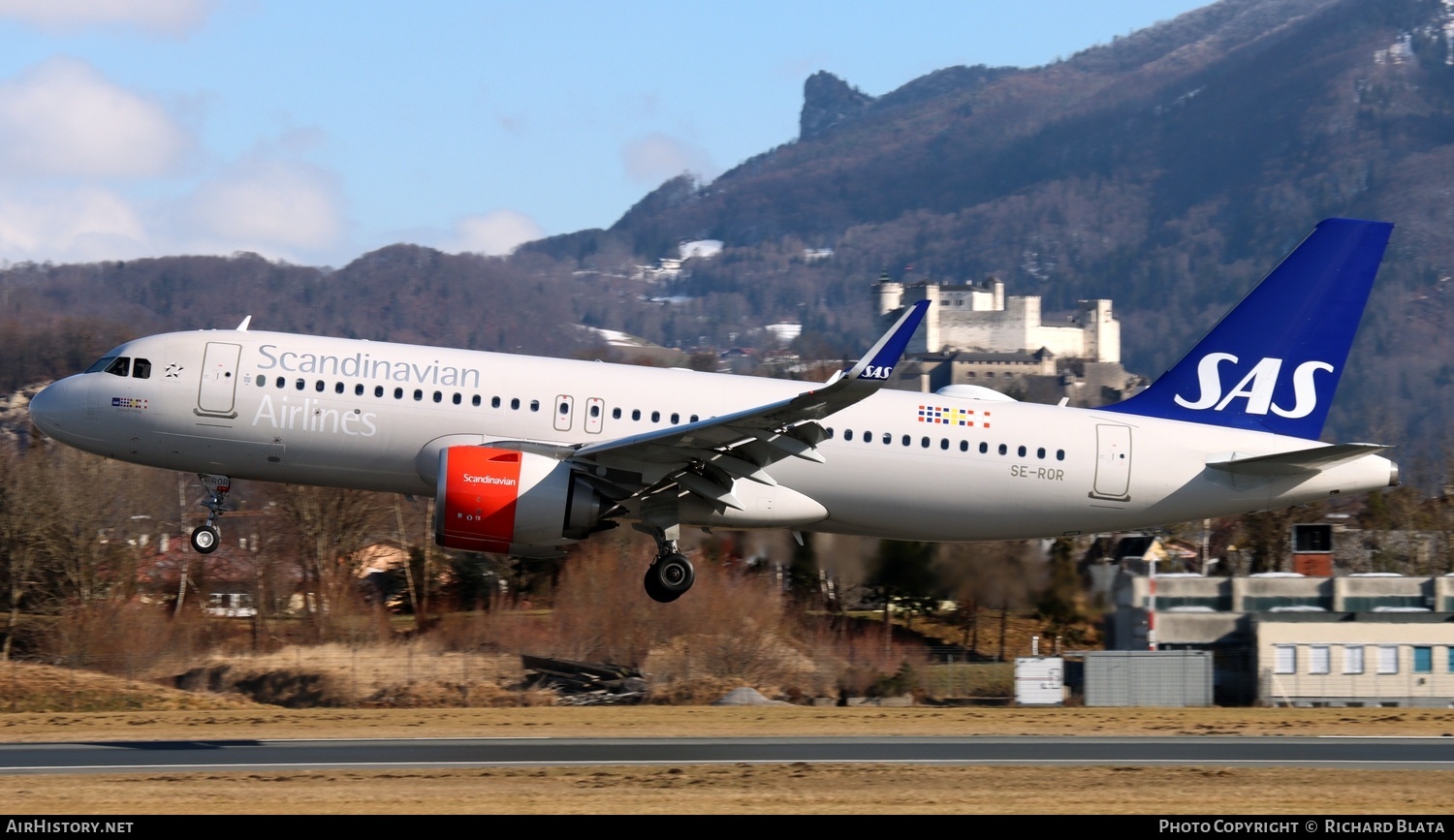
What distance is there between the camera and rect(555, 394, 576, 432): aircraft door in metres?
28.4

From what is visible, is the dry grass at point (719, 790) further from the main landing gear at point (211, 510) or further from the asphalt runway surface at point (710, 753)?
the main landing gear at point (211, 510)

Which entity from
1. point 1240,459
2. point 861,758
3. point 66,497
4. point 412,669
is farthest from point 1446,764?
point 66,497

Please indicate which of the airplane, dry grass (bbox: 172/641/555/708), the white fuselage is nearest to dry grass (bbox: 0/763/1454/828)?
the airplane

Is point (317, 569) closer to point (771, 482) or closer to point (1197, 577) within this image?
point (1197, 577)

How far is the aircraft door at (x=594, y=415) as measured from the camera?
93.1 ft

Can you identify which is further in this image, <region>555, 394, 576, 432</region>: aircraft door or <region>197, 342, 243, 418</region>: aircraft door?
<region>197, 342, 243, 418</region>: aircraft door

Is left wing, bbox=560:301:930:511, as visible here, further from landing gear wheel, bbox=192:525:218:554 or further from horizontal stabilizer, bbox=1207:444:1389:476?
horizontal stabilizer, bbox=1207:444:1389:476

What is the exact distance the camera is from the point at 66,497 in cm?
5956

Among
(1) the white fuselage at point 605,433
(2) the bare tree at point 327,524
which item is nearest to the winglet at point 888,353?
(1) the white fuselage at point 605,433

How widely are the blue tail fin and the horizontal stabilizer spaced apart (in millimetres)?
1317

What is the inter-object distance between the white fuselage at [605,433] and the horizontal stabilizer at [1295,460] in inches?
7.9

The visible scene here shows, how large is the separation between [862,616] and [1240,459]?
16.2m

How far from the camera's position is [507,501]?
88.5 ft

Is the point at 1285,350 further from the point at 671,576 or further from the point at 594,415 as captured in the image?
the point at 594,415
